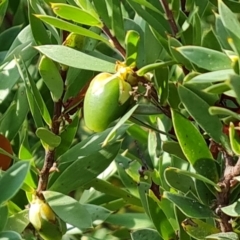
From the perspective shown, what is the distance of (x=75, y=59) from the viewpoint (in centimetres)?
61

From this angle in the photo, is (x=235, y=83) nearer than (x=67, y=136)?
Yes

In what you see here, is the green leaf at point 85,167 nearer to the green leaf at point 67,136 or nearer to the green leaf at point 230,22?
the green leaf at point 67,136

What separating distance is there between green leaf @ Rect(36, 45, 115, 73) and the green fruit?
0.5 inches

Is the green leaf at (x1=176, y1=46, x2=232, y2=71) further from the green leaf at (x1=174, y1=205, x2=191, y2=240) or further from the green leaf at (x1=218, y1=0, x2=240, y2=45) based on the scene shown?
the green leaf at (x1=174, y1=205, x2=191, y2=240)

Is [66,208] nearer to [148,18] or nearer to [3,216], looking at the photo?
[3,216]

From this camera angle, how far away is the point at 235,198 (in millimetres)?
627

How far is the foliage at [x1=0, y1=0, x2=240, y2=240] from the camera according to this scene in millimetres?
580

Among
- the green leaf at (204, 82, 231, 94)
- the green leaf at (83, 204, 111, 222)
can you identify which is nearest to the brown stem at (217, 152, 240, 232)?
the green leaf at (204, 82, 231, 94)

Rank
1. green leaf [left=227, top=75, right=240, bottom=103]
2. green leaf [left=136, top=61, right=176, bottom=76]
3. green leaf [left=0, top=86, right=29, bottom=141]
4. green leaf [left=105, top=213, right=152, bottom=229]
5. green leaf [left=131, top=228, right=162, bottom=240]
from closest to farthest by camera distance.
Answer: green leaf [left=227, top=75, right=240, bottom=103]
green leaf [left=136, top=61, right=176, bottom=76]
green leaf [left=131, top=228, right=162, bottom=240]
green leaf [left=0, top=86, right=29, bottom=141]
green leaf [left=105, top=213, right=152, bottom=229]

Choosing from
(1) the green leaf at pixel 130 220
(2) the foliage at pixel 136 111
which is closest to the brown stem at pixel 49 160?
(2) the foliage at pixel 136 111

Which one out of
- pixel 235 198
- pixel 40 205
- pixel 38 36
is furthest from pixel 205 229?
pixel 38 36

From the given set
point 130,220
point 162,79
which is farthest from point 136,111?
point 130,220

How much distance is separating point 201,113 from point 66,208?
19 cm

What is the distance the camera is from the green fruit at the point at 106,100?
0.58 m
